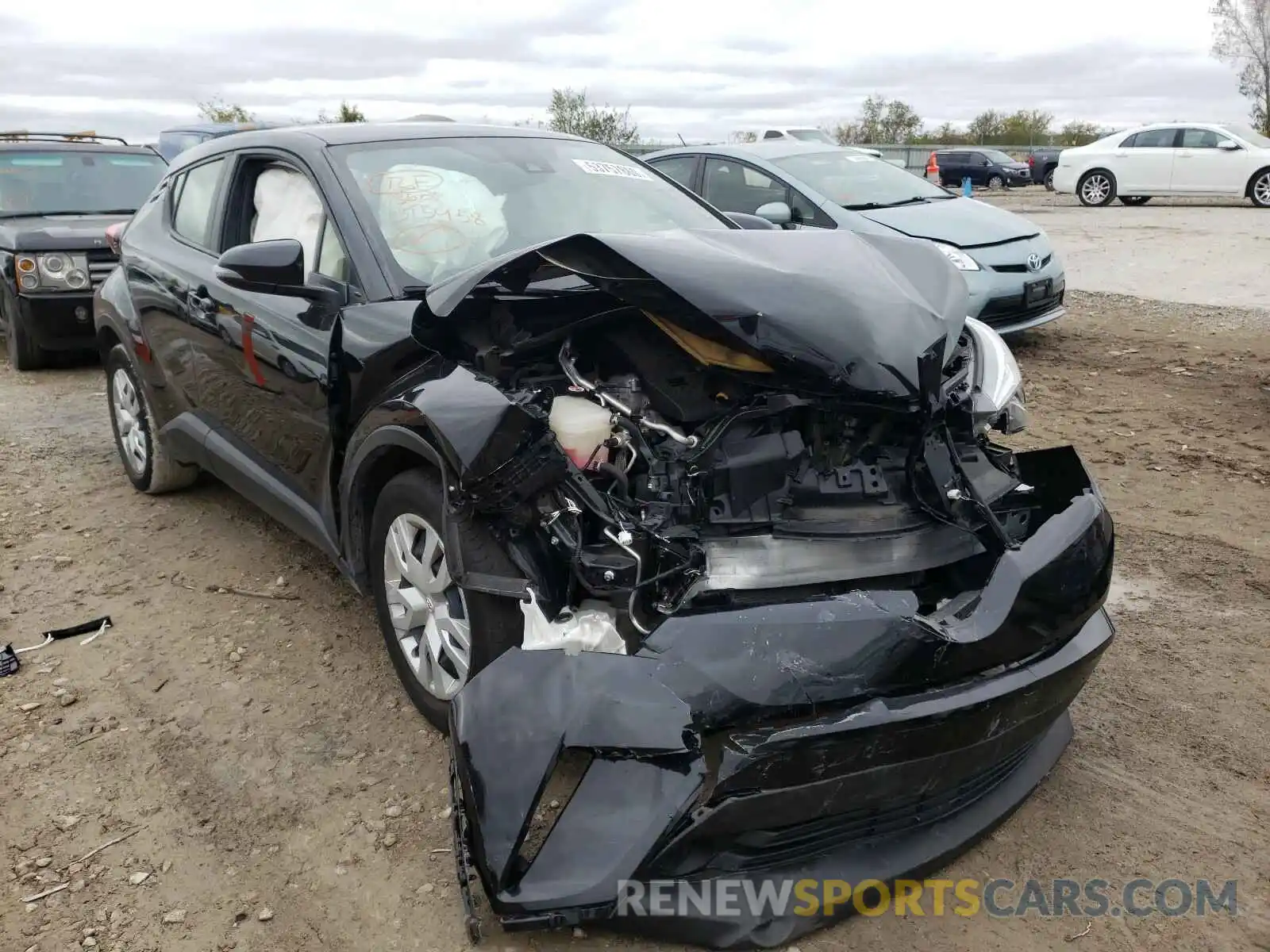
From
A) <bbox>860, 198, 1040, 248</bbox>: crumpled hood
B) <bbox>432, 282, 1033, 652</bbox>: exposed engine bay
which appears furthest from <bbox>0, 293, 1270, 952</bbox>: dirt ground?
<bbox>860, 198, 1040, 248</bbox>: crumpled hood

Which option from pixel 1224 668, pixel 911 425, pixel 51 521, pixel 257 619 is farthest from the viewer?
pixel 51 521

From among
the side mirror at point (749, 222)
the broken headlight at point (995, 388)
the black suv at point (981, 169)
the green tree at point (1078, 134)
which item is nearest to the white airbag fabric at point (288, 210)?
the side mirror at point (749, 222)

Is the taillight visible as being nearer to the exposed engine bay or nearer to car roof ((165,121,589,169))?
car roof ((165,121,589,169))

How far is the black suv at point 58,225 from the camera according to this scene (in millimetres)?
7371

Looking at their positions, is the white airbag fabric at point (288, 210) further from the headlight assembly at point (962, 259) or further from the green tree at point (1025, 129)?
the green tree at point (1025, 129)

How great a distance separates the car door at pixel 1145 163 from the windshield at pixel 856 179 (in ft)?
41.0

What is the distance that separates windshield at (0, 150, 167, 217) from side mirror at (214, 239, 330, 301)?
19.8 ft

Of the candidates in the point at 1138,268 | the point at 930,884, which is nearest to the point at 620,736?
the point at 930,884

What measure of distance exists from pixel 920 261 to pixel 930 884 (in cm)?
171

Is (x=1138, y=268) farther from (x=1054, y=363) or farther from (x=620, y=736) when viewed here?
(x=620, y=736)

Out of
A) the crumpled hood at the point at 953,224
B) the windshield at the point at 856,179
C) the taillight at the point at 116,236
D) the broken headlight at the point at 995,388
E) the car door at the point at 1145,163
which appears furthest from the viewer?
the car door at the point at 1145,163

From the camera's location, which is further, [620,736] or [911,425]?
[911,425]

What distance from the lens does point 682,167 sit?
844 cm

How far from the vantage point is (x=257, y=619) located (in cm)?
365
